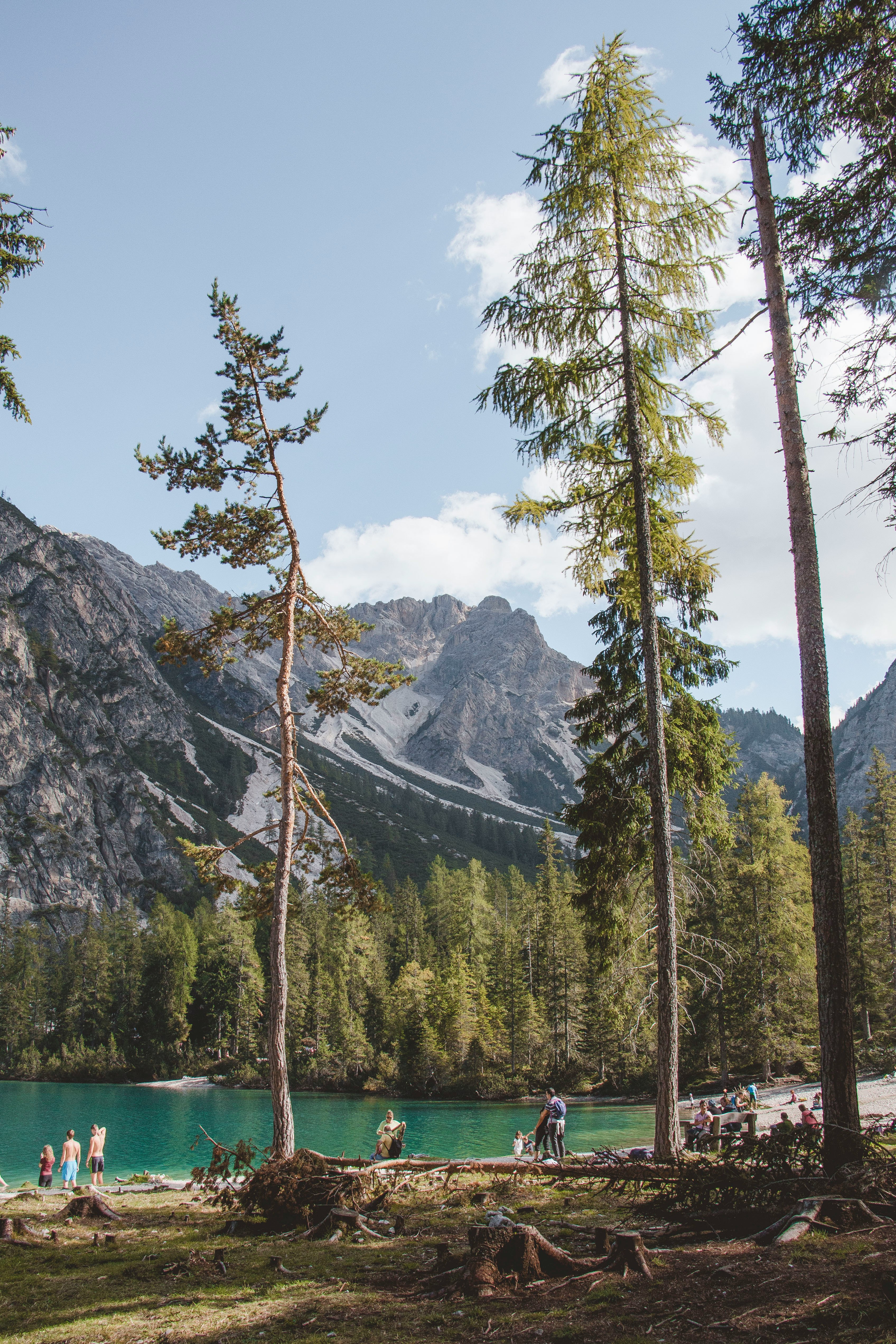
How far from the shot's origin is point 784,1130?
738cm

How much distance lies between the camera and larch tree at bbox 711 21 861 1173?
295 inches

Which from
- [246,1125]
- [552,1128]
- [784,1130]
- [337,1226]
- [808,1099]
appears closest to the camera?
[784,1130]

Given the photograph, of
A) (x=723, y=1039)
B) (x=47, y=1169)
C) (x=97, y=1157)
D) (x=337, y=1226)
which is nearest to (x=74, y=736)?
(x=723, y=1039)

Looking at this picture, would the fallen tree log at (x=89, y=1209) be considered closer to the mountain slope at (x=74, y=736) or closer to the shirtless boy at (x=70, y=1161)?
the shirtless boy at (x=70, y=1161)

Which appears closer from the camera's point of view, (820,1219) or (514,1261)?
(514,1261)

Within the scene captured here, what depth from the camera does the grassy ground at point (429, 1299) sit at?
452cm

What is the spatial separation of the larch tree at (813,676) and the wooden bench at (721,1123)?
10.7ft

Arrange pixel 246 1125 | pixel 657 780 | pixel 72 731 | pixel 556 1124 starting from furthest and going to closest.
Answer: pixel 72 731, pixel 246 1125, pixel 556 1124, pixel 657 780

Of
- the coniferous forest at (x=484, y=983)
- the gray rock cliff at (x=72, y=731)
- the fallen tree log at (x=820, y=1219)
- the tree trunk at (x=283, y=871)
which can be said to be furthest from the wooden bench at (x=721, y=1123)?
the gray rock cliff at (x=72, y=731)

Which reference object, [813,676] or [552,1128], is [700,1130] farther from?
[813,676]

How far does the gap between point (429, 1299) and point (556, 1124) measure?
453 inches

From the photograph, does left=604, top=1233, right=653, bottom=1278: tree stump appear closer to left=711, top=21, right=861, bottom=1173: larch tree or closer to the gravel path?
left=711, top=21, right=861, bottom=1173: larch tree

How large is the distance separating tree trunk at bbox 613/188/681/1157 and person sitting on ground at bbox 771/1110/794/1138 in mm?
2522

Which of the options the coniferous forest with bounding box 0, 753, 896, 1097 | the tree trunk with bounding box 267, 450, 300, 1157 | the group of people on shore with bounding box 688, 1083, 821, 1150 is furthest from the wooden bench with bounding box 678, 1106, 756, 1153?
the tree trunk with bounding box 267, 450, 300, 1157
